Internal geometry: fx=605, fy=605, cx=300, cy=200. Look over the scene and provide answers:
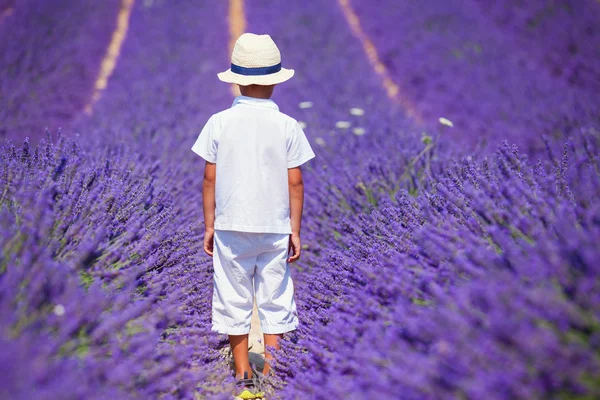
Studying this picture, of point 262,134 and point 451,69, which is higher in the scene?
point 262,134

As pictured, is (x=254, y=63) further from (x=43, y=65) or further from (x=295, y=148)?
(x=43, y=65)

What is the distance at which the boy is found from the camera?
2.52m

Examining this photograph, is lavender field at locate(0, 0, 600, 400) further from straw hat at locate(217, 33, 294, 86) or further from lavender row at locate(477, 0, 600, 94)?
lavender row at locate(477, 0, 600, 94)

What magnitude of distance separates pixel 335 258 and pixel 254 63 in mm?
978

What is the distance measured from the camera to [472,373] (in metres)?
1.38

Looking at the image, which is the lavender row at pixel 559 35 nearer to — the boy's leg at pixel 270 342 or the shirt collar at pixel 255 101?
the shirt collar at pixel 255 101

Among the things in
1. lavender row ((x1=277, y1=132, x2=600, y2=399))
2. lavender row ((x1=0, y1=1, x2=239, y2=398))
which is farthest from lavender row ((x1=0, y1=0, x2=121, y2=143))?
lavender row ((x1=277, y1=132, x2=600, y2=399))

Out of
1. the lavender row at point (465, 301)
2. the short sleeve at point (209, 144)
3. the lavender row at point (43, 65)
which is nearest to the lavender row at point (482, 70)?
the lavender row at point (465, 301)

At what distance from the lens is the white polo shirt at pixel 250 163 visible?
2.51 metres

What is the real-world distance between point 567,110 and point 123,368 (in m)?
4.90

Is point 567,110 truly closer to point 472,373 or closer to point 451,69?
point 451,69

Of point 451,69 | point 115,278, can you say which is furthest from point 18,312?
point 451,69

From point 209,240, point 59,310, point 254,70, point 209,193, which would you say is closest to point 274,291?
point 209,240

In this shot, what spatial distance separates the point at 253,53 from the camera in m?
2.51
